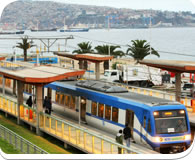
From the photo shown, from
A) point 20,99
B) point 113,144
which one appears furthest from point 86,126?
point 113,144

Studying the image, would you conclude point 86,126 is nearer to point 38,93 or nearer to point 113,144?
point 38,93

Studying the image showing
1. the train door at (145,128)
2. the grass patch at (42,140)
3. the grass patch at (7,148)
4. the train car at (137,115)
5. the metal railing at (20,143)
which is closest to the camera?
the metal railing at (20,143)

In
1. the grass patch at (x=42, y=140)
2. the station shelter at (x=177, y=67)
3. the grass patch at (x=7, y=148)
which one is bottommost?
the grass patch at (x=42, y=140)

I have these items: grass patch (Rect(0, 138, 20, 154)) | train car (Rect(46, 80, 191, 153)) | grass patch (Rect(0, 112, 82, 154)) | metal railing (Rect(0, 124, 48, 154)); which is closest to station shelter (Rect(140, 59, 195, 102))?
train car (Rect(46, 80, 191, 153))

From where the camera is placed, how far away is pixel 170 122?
20000 millimetres

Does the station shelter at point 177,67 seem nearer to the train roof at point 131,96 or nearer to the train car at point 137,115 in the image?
the train roof at point 131,96

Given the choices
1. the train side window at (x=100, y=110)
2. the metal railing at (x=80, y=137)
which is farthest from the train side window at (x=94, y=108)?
the metal railing at (x=80, y=137)

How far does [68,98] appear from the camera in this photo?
2844cm

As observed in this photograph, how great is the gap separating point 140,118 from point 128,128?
2.75 feet

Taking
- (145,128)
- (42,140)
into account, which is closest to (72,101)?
(42,140)

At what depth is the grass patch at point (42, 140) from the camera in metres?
21.8

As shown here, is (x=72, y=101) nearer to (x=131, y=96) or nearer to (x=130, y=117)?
(x=131, y=96)

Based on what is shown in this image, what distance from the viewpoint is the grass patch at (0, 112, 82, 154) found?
2183 centimetres

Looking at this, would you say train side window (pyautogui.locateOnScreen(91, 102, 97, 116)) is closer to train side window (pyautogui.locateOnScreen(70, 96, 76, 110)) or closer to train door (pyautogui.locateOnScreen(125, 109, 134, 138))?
train side window (pyautogui.locateOnScreen(70, 96, 76, 110))
